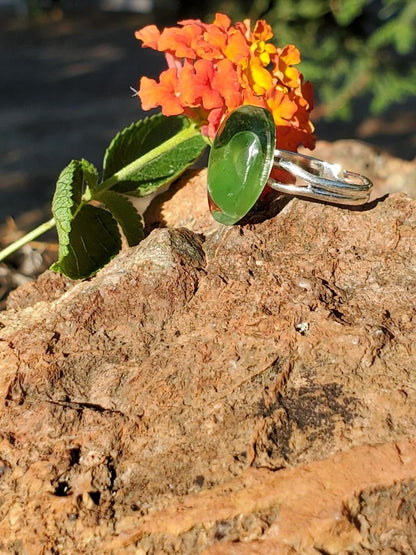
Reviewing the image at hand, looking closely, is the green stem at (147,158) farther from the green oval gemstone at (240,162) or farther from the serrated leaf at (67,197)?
the green oval gemstone at (240,162)

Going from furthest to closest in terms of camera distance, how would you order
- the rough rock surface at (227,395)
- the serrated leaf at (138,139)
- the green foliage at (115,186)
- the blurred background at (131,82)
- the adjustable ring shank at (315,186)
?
the blurred background at (131,82) → the serrated leaf at (138,139) → the green foliage at (115,186) → the adjustable ring shank at (315,186) → the rough rock surface at (227,395)

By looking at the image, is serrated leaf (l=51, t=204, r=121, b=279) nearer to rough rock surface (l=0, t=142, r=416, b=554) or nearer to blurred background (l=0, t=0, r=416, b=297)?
rough rock surface (l=0, t=142, r=416, b=554)

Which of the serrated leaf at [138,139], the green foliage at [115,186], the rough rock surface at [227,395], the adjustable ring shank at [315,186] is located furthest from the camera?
the serrated leaf at [138,139]

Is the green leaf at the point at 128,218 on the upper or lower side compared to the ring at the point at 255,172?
lower

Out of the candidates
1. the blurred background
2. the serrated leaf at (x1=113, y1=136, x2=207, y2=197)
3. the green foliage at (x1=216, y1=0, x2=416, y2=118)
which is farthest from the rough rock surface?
the green foliage at (x1=216, y1=0, x2=416, y2=118)

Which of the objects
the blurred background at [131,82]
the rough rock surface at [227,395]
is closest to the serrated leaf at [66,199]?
the rough rock surface at [227,395]

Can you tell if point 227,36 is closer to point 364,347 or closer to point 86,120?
point 364,347
